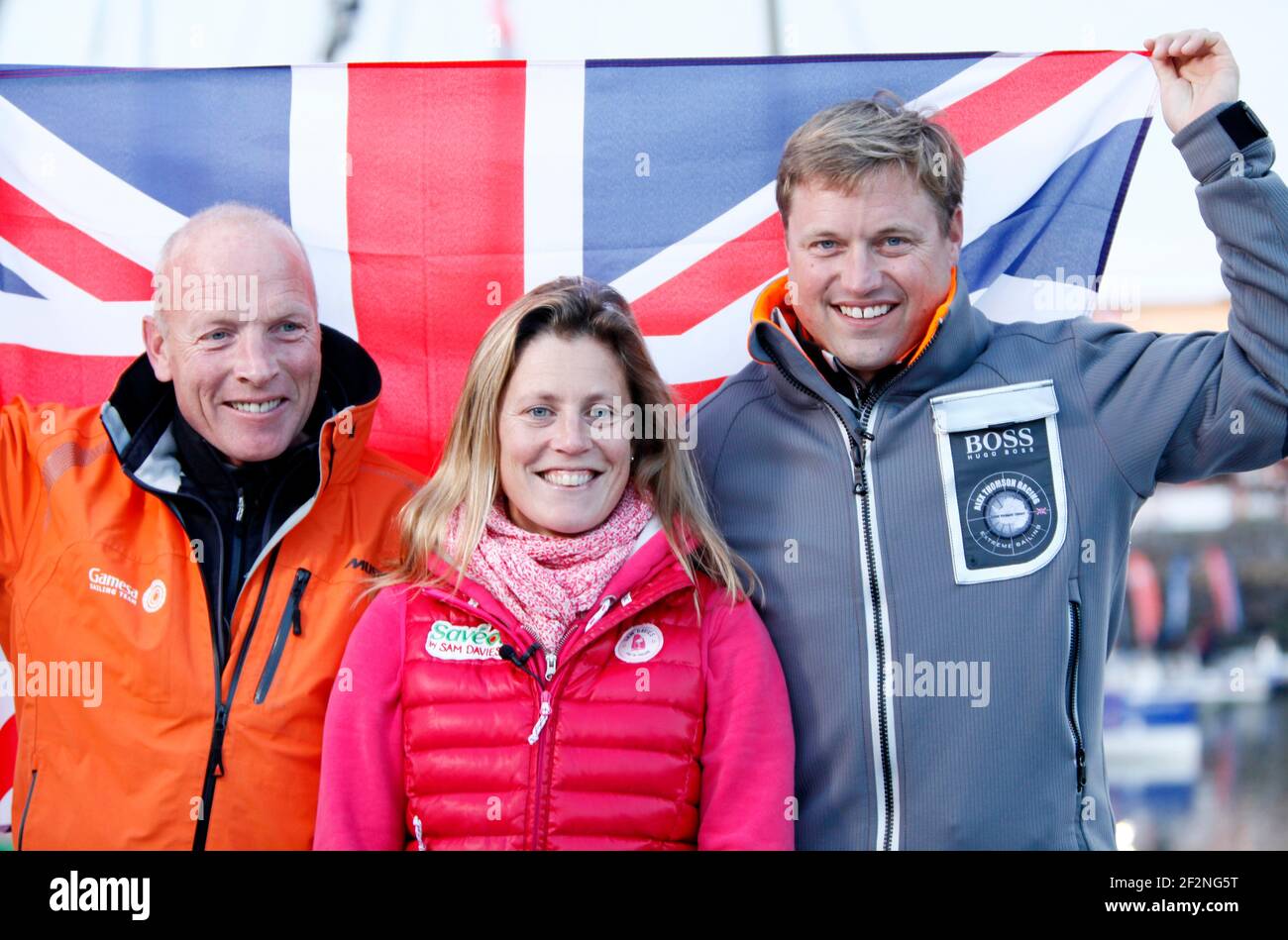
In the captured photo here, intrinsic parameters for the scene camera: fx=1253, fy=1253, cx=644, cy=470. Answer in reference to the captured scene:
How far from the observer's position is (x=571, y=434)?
2637 mm

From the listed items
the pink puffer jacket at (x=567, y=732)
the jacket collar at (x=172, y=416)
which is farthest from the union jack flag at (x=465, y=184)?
the pink puffer jacket at (x=567, y=732)

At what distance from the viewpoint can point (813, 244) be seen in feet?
9.43

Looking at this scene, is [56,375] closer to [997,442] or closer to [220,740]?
[220,740]

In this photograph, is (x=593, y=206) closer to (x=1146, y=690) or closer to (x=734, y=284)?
(x=734, y=284)

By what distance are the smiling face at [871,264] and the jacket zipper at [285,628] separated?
1.32 metres

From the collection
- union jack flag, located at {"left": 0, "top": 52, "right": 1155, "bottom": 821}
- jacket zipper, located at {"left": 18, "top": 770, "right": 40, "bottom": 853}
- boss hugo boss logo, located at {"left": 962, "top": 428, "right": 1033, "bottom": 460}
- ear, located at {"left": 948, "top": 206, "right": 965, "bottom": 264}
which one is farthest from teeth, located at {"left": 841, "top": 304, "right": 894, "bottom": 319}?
jacket zipper, located at {"left": 18, "top": 770, "right": 40, "bottom": 853}

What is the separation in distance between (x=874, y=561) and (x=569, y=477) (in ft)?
2.30

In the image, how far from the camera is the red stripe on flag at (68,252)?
3.51 meters

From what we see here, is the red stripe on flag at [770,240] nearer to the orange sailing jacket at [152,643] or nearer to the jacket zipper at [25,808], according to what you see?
the orange sailing jacket at [152,643]

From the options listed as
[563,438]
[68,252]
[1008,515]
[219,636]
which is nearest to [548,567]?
[563,438]

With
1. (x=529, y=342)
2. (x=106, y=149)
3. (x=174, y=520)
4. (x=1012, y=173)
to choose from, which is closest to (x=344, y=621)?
(x=174, y=520)

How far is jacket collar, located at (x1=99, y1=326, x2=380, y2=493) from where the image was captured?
9.66 ft

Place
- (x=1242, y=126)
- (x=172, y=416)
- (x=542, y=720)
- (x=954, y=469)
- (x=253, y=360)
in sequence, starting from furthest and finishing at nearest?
(x=172, y=416) < (x=253, y=360) < (x=954, y=469) < (x=1242, y=126) < (x=542, y=720)
